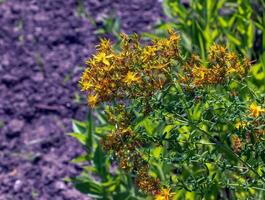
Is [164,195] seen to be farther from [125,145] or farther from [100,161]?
[100,161]

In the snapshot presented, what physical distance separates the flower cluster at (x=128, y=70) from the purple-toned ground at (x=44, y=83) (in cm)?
170

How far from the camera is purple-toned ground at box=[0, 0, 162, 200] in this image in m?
3.53

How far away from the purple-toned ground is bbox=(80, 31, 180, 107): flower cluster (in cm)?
170

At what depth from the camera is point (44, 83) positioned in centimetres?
398

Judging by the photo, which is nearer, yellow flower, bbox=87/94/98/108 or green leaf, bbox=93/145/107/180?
yellow flower, bbox=87/94/98/108

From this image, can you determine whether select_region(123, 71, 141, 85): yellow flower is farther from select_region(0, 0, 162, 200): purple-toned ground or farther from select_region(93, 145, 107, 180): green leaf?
select_region(0, 0, 162, 200): purple-toned ground

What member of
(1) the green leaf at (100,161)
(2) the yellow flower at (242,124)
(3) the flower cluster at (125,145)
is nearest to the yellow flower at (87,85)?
(3) the flower cluster at (125,145)

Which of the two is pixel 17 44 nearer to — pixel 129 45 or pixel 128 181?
pixel 128 181

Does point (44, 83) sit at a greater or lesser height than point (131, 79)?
lesser

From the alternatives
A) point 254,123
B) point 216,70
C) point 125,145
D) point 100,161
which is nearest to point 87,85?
point 125,145

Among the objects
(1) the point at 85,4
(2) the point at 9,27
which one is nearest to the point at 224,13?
(1) the point at 85,4

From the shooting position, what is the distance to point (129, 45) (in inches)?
71.4

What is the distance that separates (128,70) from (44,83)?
2.24 meters

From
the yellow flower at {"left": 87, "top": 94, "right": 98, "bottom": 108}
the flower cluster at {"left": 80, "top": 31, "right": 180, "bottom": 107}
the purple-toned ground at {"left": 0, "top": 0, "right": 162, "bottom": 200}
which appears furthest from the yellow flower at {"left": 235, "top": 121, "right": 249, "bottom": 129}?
the purple-toned ground at {"left": 0, "top": 0, "right": 162, "bottom": 200}
